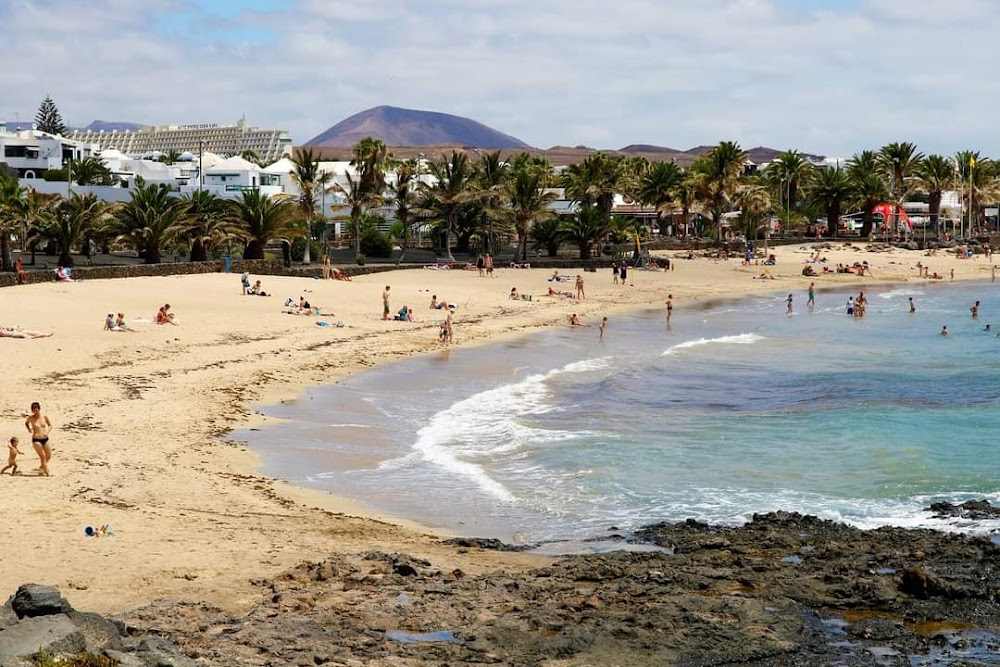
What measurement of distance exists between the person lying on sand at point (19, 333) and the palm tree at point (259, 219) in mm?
19844

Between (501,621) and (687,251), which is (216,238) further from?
(501,621)

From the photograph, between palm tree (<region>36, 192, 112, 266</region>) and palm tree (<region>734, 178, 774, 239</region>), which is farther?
palm tree (<region>734, 178, 774, 239</region>)

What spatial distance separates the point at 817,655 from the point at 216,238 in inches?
1537

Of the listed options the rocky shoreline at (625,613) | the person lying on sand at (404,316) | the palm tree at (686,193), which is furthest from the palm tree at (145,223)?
the palm tree at (686,193)

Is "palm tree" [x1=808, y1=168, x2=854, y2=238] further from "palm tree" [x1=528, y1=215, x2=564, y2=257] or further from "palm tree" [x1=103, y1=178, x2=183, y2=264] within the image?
"palm tree" [x1=103, y1=178, x2=183, y2=264]

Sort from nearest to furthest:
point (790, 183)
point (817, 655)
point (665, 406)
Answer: point (817, 655)
point (665, 406)
point (790, 183)

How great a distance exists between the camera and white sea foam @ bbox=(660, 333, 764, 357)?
3425cm

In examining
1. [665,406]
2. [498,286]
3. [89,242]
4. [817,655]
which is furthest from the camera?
[498,286]

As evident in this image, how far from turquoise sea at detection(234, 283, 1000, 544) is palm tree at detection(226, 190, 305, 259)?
1550cm

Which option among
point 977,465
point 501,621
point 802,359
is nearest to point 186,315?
point 802,359

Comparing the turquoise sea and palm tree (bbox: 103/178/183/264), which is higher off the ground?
palm tree (bbox: 103/178/183/264)

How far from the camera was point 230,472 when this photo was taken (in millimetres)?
16656

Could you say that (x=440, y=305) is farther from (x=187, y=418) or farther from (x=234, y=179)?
(x=234, y=179)

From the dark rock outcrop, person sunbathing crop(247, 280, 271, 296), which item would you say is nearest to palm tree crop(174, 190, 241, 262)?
person sunbathing crop(247, 280, 271, 296)
